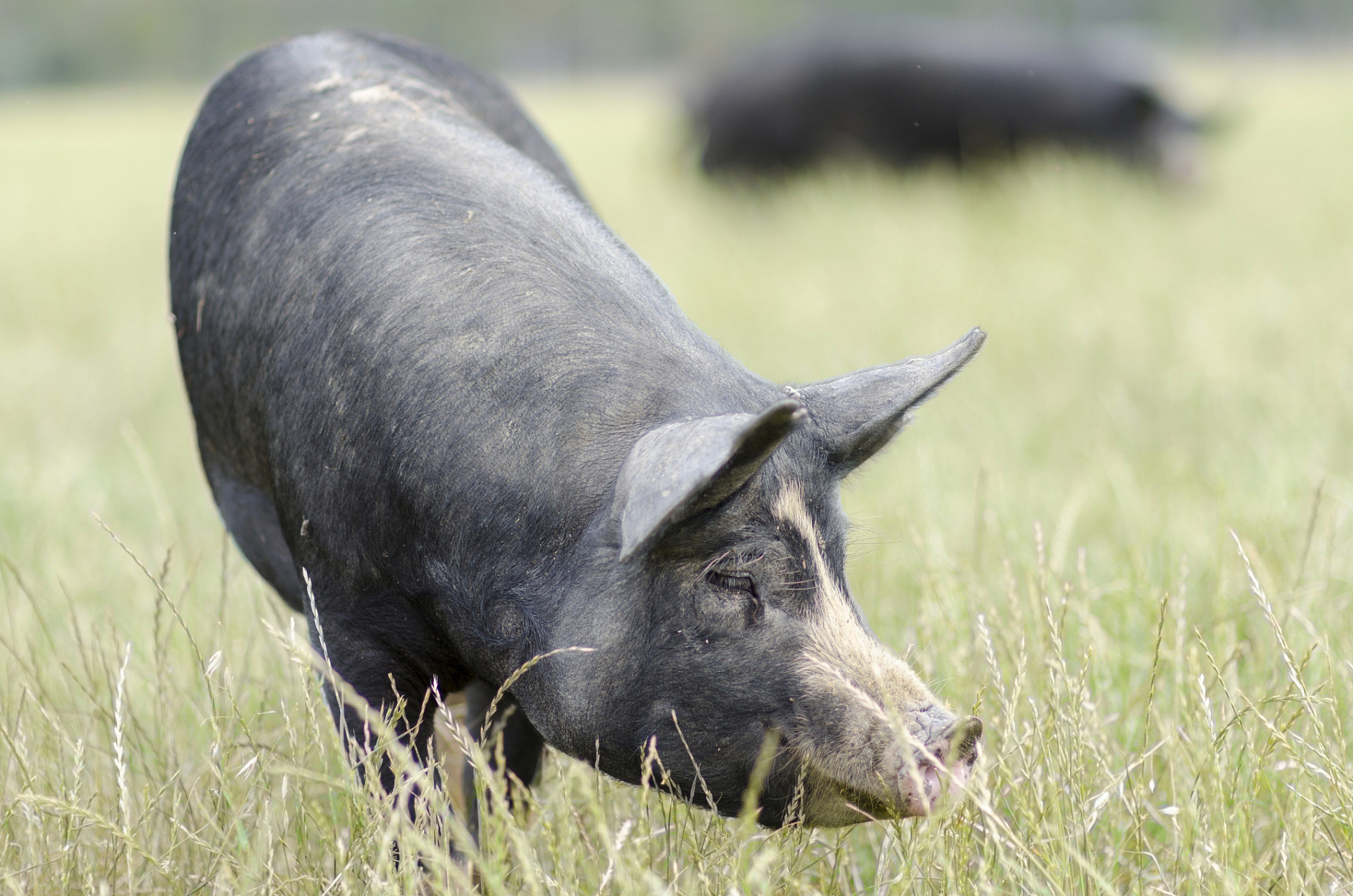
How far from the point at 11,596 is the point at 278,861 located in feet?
6.11

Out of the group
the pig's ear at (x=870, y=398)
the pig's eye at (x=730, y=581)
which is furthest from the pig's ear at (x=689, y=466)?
the pig's ear at (x=870, y=398)

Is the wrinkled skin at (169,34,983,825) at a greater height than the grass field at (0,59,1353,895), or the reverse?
the wrinkled skin at (169,34,983,825)

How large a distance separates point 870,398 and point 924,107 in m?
8.16

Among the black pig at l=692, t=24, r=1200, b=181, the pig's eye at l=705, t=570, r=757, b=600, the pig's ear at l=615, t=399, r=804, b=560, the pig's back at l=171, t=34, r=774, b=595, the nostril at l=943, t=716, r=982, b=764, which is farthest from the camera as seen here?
the black pig at l=692, t=24, r=1200, b=181

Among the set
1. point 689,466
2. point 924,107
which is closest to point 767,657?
point 689,466

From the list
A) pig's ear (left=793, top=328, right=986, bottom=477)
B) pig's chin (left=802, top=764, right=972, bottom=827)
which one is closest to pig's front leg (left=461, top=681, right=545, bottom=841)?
pig's chin (left=802, top=764, right=972, bottom=827)

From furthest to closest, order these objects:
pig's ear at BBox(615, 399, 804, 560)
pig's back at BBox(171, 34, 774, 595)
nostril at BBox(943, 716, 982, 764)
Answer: pig's back at BBox(171, 34, 774, 595)
nostril at BBox(943, 716, 982, 764)
pig's ear at BBox(615, 399, 804, 560)

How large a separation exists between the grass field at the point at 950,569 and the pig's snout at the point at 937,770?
8 cm

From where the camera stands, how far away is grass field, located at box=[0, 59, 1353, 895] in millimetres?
1895

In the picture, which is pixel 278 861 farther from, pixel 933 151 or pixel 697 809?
pixel 933 151

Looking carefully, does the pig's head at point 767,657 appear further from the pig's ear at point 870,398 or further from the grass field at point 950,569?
the grass field at point 950,569

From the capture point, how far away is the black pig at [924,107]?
948cm

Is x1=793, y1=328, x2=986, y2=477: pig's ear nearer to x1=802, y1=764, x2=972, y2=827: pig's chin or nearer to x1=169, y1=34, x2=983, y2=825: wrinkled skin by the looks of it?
x1=169, y1=34, x2=983, y2=825: wrinkled skin

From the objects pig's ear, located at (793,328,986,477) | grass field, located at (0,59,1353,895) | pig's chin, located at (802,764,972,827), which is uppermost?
pig's ear, located at (793,328,986,477)
